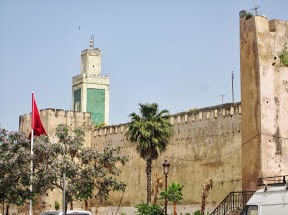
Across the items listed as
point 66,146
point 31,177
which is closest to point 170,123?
point 66,146

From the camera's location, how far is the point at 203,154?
43219mm

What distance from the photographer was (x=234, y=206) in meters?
24.8

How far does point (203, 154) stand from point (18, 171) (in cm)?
1807

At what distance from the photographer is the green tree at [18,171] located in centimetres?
2759

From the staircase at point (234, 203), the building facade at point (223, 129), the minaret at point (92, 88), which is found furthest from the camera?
the minaret at point (92, 88)

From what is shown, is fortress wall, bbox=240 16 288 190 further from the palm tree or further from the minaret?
the minaret

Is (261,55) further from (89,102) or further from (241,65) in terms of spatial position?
(89,102)

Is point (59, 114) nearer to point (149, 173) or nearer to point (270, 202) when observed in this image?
point (149, 173)

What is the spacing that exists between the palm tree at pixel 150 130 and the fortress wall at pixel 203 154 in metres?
1.53

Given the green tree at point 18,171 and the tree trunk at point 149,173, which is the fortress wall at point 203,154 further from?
the green tree at point 18,171

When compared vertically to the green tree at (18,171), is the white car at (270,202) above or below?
below

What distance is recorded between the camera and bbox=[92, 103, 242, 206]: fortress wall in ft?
133

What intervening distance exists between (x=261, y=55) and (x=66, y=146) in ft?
35.2

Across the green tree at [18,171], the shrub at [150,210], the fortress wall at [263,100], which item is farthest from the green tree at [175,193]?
the fortress wall at [263,100]
